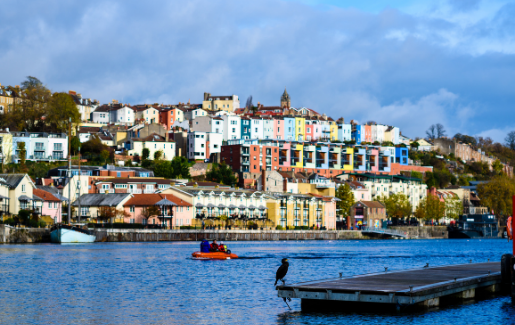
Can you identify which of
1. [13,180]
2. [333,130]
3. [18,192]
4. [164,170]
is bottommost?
[18,192]

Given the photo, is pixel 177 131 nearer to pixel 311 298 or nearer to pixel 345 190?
pixel 345 190

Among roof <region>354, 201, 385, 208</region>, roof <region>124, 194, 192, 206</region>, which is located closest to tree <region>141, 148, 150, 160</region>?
roof <region>124, 194, 192, 206</region>

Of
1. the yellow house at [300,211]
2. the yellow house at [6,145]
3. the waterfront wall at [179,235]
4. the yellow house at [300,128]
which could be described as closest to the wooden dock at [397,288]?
the waterfront wall at [179,235]

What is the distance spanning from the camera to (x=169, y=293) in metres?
39.2

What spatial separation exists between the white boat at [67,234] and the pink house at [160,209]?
1770 centimetres

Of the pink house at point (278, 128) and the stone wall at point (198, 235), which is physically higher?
the pink house at point (278, 128)

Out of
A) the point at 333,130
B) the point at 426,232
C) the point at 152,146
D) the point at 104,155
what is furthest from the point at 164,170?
the point at 333,130

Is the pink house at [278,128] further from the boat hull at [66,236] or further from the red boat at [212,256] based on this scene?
the red boat at [212,256]

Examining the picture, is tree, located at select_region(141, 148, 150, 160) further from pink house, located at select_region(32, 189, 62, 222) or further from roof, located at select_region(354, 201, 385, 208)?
roof, located at select_region(354, 201, 385, 208)

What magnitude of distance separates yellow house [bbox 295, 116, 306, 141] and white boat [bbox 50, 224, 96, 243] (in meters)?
101

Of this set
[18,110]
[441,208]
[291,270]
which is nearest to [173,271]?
[291,270]

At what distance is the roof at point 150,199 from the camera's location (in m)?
108

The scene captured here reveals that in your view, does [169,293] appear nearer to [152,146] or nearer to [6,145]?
[6,145]

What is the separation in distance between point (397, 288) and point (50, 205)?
81.4 meters
